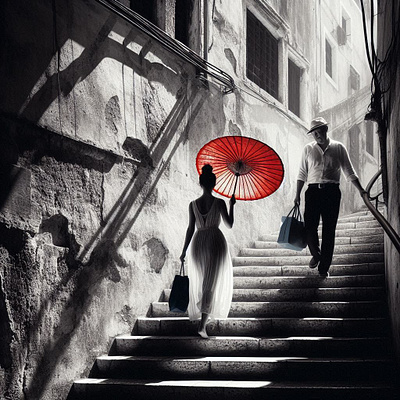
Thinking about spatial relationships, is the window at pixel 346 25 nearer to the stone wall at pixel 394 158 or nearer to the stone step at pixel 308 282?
the stone step at pixel 308 282

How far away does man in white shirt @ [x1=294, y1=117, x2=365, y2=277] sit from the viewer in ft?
20.9

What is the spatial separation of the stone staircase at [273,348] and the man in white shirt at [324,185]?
1.30 ft

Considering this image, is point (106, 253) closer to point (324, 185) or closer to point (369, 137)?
point (324, 185)

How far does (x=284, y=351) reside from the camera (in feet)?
17.5

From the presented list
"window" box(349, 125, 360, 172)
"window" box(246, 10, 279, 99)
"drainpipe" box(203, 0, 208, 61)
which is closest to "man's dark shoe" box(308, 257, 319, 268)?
"drainpipe" box(203, 0, 208, 61)

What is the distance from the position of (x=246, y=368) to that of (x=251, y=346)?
0.37 meters

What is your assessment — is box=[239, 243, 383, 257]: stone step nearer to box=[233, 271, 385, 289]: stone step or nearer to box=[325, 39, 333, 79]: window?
box=[233, 271, 385, 289]: stone step

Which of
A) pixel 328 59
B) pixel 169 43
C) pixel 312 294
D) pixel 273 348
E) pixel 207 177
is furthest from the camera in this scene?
pixel 328 59

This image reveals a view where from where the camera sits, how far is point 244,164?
235 inches

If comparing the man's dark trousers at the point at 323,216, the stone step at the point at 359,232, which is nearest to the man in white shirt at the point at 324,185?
the man's dark trousers at the point at 323,216

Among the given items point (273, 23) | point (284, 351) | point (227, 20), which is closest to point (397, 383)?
point (284, 351)

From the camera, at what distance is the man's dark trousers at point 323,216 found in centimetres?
632

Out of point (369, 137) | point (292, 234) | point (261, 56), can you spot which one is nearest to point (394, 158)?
point (292, 234)

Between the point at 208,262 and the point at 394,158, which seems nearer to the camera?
the point at 394,158
